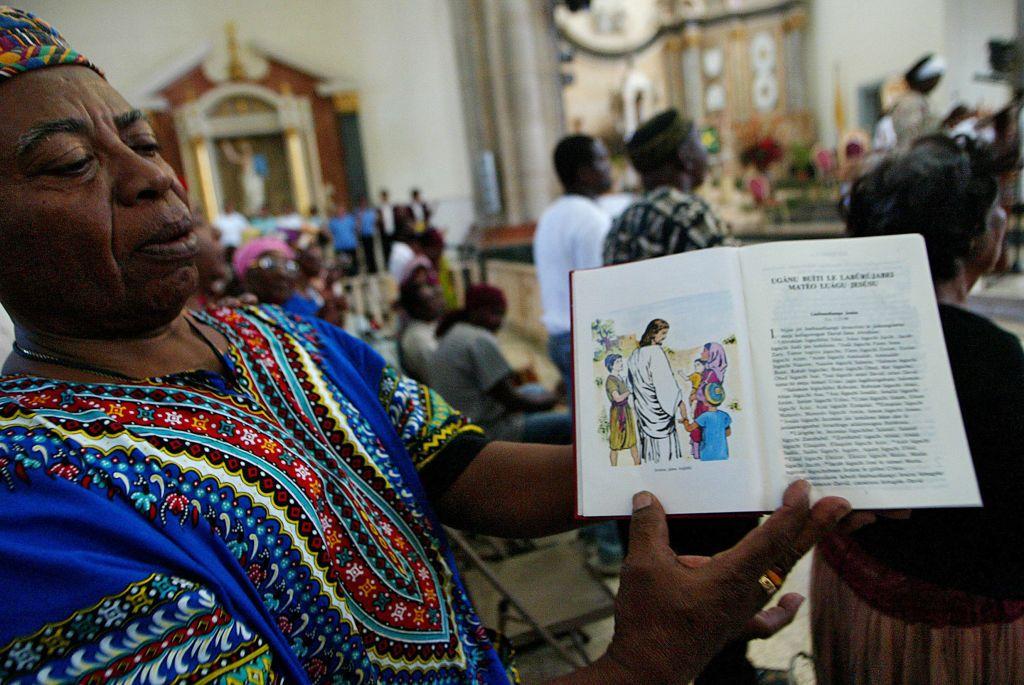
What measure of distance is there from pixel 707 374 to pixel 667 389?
0.05 metres

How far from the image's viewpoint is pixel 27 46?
72cm

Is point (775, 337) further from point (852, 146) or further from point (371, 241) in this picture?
point (371, 241)

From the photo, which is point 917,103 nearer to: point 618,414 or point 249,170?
point 618,414

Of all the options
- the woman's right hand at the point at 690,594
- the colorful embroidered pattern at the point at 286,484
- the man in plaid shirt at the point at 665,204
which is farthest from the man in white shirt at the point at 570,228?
the woman's right hand at the point at 690,594

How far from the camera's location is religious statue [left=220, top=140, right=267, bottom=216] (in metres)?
14.2

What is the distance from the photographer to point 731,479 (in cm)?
77

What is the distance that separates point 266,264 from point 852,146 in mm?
6668

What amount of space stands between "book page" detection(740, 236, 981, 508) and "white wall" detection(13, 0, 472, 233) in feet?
45.8

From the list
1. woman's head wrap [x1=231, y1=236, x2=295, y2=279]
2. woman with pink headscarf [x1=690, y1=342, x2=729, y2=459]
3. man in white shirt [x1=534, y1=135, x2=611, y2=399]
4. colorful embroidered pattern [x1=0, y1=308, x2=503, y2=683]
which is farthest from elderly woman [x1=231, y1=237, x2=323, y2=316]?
woman with pink headscarf [x1=690, y1=342, x2=729, y2=459]

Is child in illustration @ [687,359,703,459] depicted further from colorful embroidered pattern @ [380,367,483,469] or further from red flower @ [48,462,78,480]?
red flower @ [48,462,78,480]

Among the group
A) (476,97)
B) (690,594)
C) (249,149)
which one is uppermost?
(249,149)

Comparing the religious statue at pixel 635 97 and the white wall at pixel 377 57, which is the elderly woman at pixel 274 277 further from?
the religious statue at pixel 635 97

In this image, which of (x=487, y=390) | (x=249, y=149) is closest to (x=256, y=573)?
(x=487, y=390)

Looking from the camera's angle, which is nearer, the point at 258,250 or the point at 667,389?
the point at 667,389
